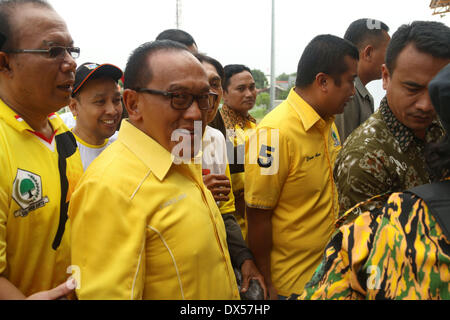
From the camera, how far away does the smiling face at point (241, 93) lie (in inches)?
177

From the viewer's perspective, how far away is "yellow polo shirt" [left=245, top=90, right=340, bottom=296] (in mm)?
2324

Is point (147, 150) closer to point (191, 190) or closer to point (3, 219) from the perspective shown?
point (191, 190)

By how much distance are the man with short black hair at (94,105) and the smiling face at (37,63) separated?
0.96 meters

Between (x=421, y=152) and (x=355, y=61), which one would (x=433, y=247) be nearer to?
(x=421, y=152)

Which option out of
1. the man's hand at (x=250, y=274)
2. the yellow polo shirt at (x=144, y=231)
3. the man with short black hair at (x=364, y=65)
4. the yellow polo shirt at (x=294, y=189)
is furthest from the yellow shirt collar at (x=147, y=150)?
the man with short black hair at (x=364, y=65)

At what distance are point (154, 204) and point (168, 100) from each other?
1.45 feet

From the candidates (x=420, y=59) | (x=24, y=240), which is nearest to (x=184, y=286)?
(x=24, y=240)

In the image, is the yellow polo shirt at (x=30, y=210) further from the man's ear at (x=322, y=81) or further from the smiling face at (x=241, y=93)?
the smiling face at (x=241, y=93)

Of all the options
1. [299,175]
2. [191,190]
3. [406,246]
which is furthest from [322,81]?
[406,246]

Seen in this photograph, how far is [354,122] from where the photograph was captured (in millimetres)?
3418

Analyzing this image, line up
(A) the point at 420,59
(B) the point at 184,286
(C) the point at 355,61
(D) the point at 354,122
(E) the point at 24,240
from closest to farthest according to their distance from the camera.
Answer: (B) the point at 184,286
(E) the point at 24,240
(A) the point at 420,59
(C) the point at 355,61
(D) the point at 354,122

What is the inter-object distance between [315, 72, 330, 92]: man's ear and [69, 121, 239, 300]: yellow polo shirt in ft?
4.33

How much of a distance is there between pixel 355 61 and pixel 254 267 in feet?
5.17

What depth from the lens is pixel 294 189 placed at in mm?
2336
